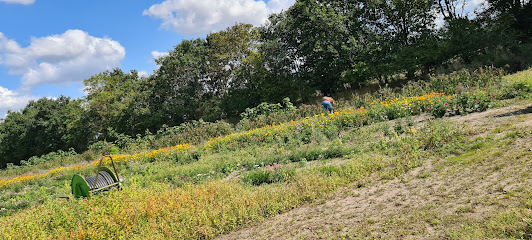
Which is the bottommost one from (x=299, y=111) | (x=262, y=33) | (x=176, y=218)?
(x=176, y=218)

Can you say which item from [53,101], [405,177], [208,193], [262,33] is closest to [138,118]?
[262,33]

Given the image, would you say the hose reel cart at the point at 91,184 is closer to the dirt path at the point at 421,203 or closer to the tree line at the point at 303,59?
the dirt path at the point at 421,203

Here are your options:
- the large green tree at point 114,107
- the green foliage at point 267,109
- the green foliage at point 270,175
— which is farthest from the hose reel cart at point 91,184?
the large green tree at point 114,107

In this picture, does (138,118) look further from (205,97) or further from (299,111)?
(299,111)

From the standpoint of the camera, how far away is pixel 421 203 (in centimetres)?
352

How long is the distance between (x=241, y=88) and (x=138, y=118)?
1135 centimetres

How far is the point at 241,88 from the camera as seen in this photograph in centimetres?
2688

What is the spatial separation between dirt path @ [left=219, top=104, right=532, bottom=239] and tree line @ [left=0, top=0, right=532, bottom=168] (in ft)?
39.1

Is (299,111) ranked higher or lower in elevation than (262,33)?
lower

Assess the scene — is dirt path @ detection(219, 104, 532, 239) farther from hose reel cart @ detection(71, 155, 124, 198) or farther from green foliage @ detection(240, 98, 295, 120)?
green foliage @ detection(240, 98, 295, 120)

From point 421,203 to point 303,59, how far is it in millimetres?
21219

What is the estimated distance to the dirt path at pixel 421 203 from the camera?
303 cm

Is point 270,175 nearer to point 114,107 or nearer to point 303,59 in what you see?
point 303,59

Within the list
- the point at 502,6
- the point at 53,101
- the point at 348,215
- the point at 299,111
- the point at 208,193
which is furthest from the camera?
the point at 53,101
